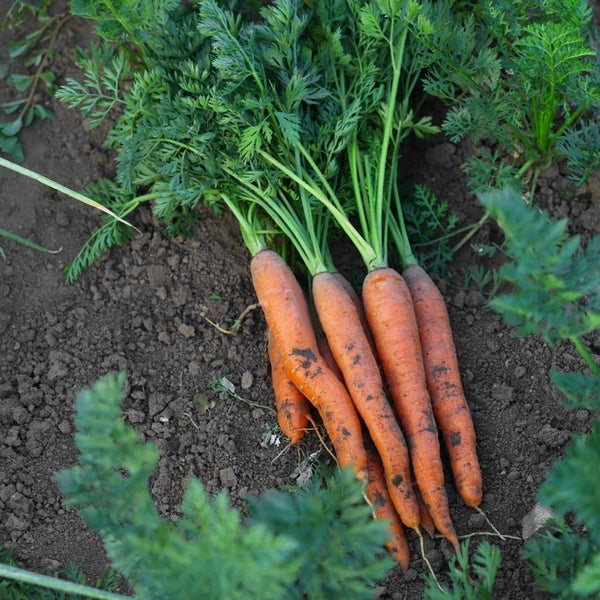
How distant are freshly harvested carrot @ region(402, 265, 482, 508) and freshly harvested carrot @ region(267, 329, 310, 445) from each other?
400 mm

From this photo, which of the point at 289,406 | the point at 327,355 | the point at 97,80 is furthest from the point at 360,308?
the point at 97,80

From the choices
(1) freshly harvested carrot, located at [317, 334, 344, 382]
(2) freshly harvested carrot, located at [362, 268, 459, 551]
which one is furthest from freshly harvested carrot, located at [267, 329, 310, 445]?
(2) freshly harvested carrot, located at [362, 268, 459, 551]

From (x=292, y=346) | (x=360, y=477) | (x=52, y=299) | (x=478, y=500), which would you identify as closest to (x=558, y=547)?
(x=478, y=500)

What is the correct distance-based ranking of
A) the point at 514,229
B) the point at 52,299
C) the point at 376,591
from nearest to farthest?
the point at 514,229, the point at 376,591, the point at 52,299

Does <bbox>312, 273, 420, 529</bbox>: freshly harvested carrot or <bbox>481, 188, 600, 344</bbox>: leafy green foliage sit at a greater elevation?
<bbox>481, 188, 600, 344</bbox>: leafy green foliage

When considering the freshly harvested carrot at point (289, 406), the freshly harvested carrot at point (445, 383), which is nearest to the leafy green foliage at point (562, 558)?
the freshly harvested carrot at point (445, 383)

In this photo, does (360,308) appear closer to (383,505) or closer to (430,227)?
(430,227)

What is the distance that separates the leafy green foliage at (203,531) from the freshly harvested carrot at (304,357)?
685mm

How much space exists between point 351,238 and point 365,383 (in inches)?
18.5

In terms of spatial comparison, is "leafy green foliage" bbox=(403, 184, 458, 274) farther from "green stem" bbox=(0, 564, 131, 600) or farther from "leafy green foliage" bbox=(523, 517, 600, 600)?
"green stem" bbox=(0, 564, 131, 600)

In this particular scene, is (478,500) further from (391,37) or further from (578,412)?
(391,37)

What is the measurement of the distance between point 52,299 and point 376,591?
4.74 feet

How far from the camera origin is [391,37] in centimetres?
274

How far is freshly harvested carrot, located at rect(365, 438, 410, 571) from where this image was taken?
254 centimetres
